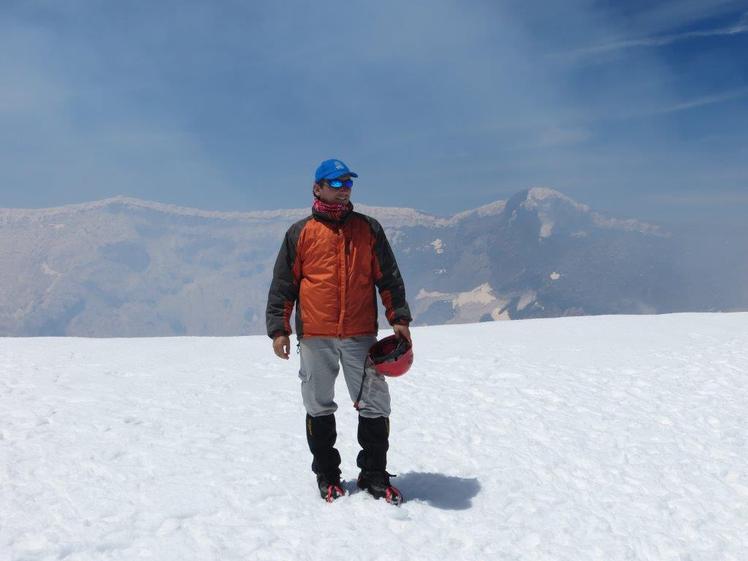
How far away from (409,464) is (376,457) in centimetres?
114

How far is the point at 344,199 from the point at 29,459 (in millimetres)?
3871

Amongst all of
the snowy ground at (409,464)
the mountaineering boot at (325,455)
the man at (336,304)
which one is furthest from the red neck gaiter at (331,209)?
the snowy ground at (409,464)

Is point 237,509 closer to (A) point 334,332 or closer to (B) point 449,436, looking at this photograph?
(A) point 334,332

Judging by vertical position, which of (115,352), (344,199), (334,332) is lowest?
(115,352)

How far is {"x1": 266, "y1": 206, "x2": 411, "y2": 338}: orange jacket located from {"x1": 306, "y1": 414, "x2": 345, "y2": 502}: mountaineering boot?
0.75 metres

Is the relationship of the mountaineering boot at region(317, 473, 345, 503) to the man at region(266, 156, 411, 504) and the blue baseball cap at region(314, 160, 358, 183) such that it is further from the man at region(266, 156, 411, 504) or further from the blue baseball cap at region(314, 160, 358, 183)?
the blue baseball cap at region(314, 160, 358, 183)

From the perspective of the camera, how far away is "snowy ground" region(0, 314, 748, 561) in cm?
407

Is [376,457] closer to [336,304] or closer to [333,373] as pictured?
[333,373]

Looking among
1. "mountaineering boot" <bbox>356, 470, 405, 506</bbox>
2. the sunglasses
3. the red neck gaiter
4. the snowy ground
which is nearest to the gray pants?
"mountaineering boot" <bbox>356, 470, 405, 506</bbox>

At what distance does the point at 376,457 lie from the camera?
466 centimetres

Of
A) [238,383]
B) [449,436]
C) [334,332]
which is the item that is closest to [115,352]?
[238,383]

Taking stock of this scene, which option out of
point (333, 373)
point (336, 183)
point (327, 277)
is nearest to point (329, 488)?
point (333, 373)

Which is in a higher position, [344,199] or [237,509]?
[344,199]

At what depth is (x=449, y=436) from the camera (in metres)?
6.54
